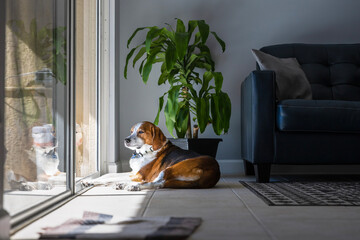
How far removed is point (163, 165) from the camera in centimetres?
230

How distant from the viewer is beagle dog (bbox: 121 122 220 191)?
2.23m

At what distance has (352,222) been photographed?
1358 mm

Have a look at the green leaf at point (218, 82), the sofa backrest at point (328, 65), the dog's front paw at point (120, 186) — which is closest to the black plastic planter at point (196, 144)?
the green leaf at point (218, 82)

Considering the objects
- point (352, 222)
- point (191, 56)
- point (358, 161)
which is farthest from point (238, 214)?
point (191, 56)

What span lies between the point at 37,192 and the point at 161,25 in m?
2.31

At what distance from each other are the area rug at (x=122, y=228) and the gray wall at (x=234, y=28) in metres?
2.20

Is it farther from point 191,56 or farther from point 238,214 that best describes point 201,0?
point 238,214

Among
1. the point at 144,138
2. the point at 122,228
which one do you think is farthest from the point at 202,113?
the point at 122,228

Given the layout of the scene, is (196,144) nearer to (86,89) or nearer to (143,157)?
(143,157)

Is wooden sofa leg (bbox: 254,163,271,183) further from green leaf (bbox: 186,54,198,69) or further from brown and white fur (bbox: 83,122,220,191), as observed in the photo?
green leaf (bbox: 186,54,198,69)

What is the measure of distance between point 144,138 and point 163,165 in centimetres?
19

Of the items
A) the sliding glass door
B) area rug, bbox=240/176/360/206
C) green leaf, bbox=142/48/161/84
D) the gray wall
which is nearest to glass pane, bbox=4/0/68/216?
the sliding glass door

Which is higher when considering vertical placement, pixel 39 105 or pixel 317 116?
pixel 39 105

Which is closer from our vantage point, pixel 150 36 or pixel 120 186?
pixel 120 186
